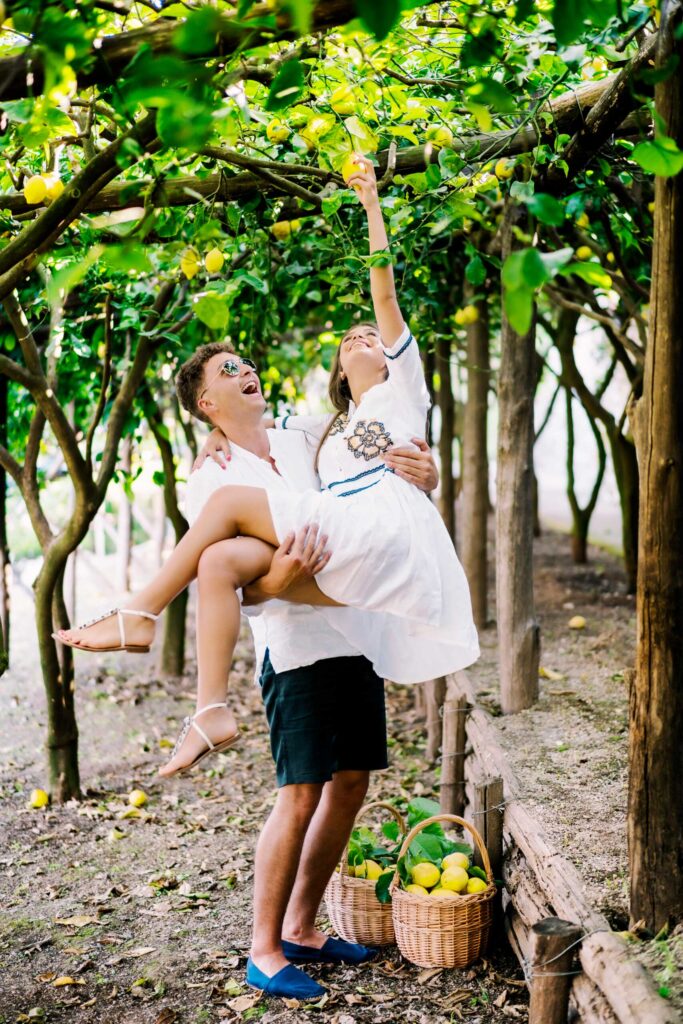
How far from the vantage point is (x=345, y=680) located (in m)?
3.27

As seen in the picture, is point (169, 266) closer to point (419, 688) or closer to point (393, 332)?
point (393, 332)

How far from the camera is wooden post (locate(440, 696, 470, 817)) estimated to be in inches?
171

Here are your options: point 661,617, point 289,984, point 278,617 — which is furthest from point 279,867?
point 661,617

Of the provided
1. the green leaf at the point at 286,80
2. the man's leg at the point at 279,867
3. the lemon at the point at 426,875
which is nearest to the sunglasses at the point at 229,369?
the green leaf at the point at 286,80

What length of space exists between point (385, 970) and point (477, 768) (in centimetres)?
101

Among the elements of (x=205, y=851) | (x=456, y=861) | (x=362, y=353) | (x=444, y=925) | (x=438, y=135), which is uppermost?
(x=438, y=135)

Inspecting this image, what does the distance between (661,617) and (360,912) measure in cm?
163

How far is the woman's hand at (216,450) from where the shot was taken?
3287mm

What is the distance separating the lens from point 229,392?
3342 mm

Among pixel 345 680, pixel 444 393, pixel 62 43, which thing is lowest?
pixel 345 680

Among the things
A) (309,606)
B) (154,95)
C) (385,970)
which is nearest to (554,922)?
(385,970)

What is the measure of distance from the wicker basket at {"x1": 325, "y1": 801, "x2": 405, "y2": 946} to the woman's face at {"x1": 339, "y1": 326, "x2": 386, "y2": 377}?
179 cm

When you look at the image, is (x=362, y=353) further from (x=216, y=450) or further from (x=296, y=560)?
(x=296, y=560)

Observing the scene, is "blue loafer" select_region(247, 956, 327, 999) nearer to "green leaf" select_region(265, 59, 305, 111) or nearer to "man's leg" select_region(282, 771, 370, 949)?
"man's leg" select_region(282, 771, 370, 949)
